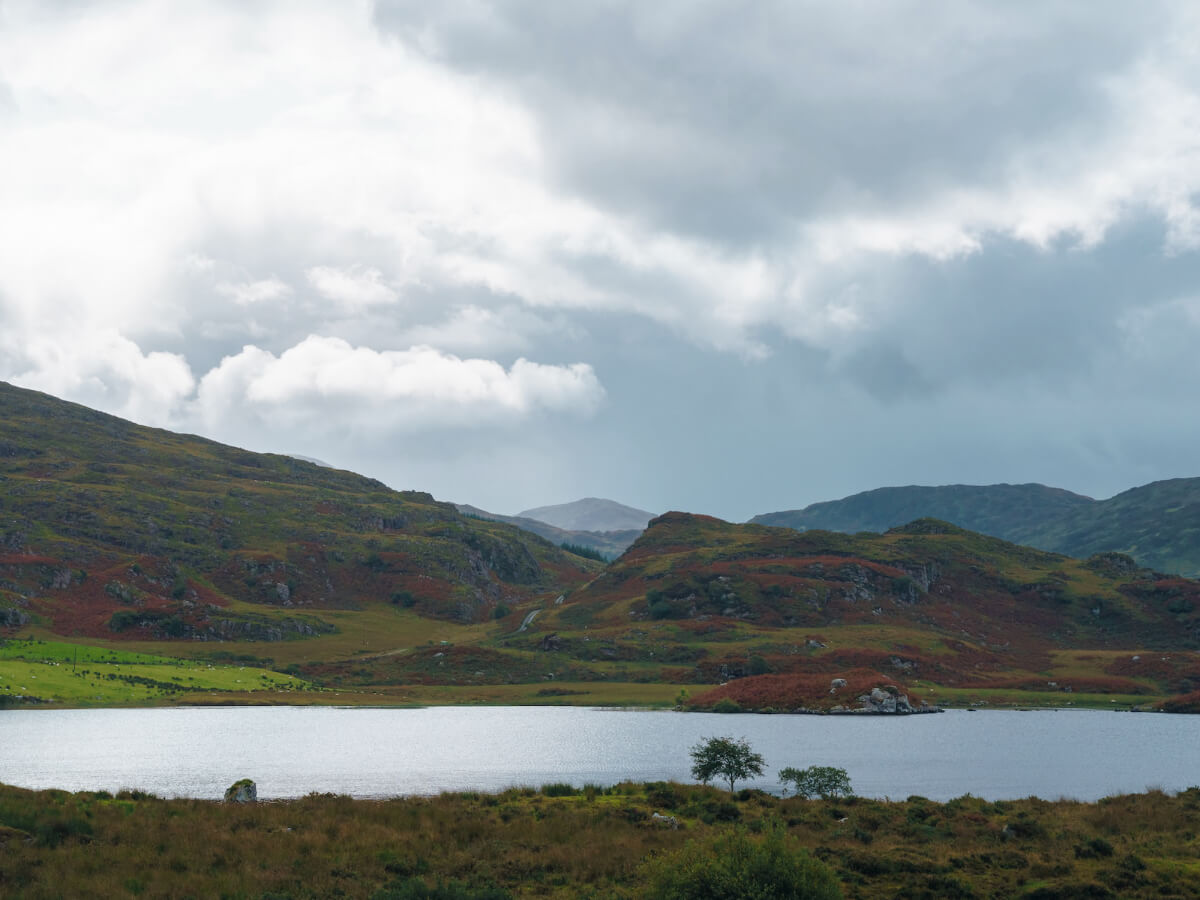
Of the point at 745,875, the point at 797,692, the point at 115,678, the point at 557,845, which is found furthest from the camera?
the point at 797,692

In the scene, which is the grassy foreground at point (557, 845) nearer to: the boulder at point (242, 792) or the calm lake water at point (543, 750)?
Answer: the boulder at point (242, 792)

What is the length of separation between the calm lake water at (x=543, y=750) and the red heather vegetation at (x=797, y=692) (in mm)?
10511

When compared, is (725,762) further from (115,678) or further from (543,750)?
(115,678)

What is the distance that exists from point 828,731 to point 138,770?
273 ft

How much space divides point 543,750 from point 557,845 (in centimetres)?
6005

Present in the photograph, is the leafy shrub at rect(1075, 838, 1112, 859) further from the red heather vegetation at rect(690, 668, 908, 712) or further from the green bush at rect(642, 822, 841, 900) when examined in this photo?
the red heather vegetation at rect(690, 668, 908, 712)

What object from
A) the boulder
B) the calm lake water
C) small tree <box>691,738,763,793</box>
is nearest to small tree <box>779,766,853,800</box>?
small tree <box>691,738,763,793</box>

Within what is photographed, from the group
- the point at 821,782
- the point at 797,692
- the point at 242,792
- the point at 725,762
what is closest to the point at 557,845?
the point at 242,792

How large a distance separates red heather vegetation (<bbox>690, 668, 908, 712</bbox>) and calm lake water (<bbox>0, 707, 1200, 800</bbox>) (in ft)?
34.5

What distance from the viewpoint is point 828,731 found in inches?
4995

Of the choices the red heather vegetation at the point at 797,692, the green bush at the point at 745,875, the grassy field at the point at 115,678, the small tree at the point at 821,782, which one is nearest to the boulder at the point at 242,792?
the small tree at the point at 821,782

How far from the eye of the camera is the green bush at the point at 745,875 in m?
30.1

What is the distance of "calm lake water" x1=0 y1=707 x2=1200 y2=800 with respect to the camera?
77.8 m

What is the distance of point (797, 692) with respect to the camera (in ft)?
552
